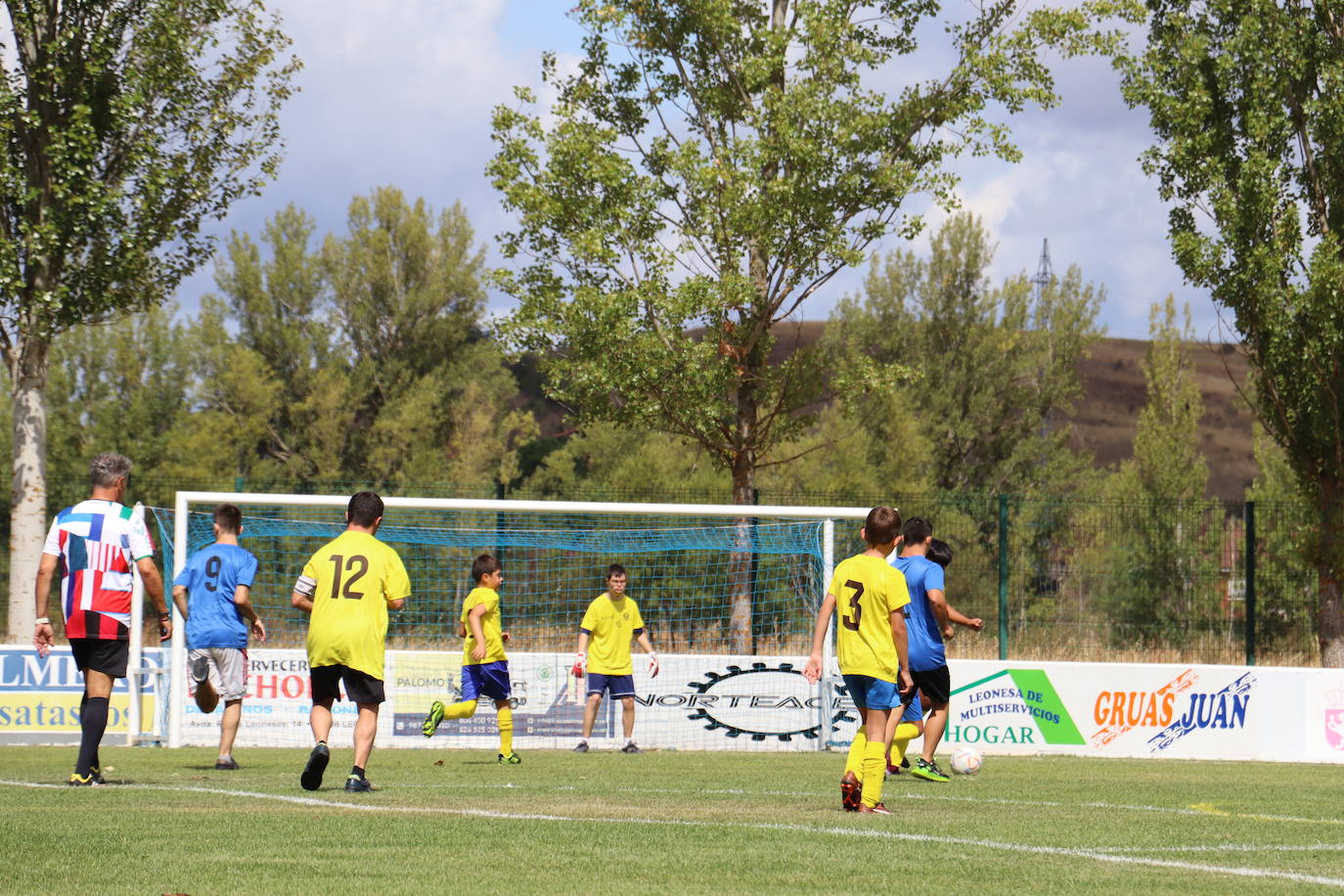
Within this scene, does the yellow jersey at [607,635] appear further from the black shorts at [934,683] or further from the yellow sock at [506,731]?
the black shorts at [934,683]

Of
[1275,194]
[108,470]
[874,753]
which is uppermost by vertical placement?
[1275,194]

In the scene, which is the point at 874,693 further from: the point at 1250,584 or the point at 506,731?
the point at 1250,584

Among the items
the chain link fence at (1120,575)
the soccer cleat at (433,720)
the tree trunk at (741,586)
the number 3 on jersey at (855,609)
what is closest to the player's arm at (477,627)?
the soccer cleat at (433,720)

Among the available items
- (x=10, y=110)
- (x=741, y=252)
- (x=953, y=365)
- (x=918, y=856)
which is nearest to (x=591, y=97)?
(x=741, y=252)

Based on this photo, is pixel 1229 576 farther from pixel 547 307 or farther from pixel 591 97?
pixel 591 97

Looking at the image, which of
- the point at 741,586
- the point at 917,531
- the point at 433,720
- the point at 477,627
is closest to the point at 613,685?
the point at 477,627

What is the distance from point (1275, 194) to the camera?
2342cm

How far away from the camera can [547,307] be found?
2247 centimetres

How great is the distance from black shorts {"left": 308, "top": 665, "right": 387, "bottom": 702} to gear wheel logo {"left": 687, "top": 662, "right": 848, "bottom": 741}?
7816 mm

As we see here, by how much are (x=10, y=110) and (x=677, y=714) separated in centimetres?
1250

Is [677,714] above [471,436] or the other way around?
the other way around

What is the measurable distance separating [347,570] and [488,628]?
4.83m

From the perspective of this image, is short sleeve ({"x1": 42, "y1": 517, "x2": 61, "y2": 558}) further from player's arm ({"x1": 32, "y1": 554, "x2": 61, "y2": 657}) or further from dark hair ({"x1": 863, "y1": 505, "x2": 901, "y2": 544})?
dark hair ({"x1": 863, "y1": 505, "x2": 901, "y2": 544})

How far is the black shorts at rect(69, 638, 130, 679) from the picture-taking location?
877cm
